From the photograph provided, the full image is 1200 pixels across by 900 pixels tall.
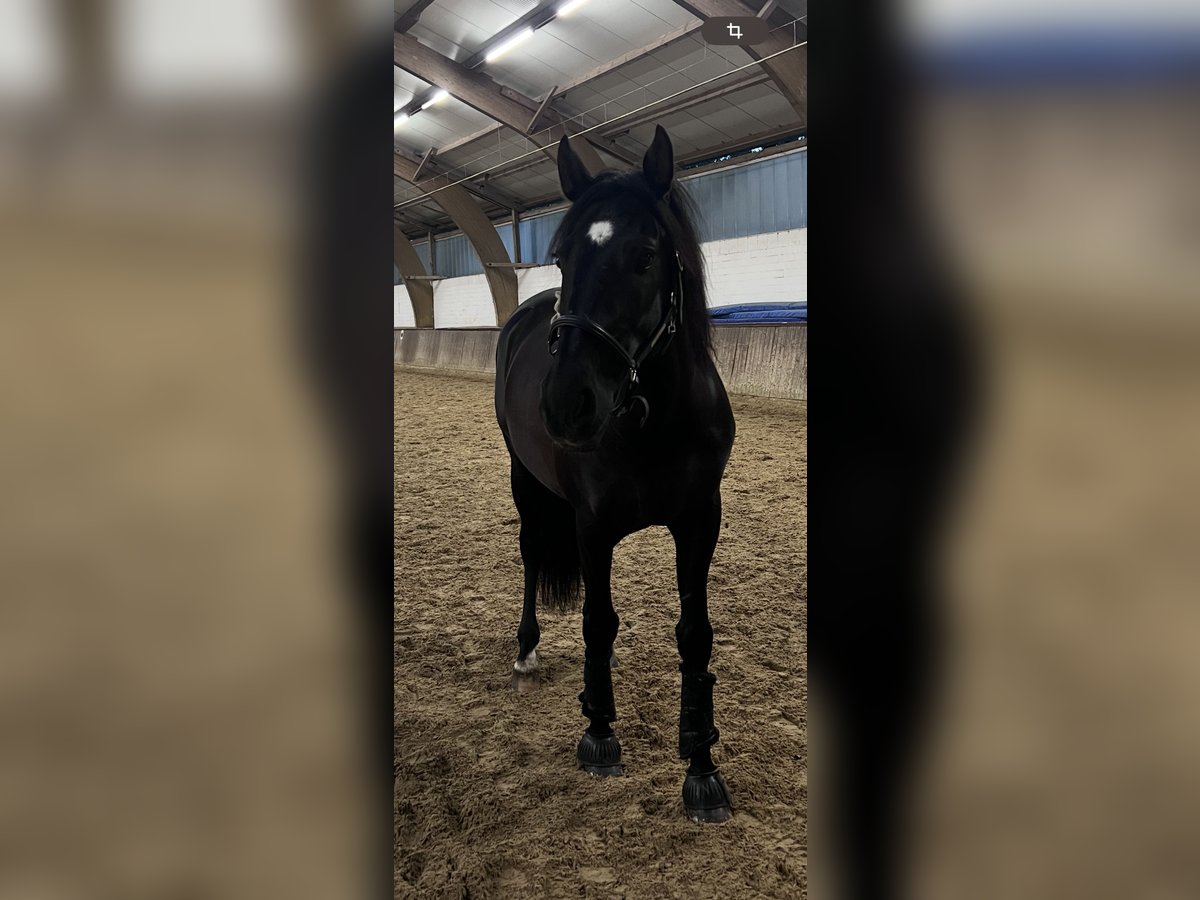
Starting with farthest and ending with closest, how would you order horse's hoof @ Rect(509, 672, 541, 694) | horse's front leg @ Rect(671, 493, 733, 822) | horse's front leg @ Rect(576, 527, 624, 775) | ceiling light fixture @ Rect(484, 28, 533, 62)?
ceiling light fixture @ Rect(484, 28, 533, 62)
horse's hoof @ Rect(509, 672, 541, 694)
horse's front leg @ Rect(576, 527, 624, 775)
horse's front leg @ Rect(671, 493, 733, 822)

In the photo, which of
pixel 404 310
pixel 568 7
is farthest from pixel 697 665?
pixel 404 310

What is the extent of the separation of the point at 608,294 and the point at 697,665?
2.78 feet

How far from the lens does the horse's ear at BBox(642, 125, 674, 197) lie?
1467 millimetres

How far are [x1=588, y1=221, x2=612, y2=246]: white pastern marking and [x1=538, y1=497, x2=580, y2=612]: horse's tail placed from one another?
118cm

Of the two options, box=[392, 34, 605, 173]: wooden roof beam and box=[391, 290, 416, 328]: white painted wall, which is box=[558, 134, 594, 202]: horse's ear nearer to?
box=[392, 34, 605, 173]: wooden roof beam

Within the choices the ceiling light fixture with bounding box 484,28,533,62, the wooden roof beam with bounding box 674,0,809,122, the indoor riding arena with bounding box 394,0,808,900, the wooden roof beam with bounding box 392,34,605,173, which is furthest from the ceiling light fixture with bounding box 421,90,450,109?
the wooden roof beam with bounding box 674,0,809,122

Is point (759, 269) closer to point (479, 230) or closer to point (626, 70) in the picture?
point (626, 70)

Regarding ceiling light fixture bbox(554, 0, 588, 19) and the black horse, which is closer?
the black horse
